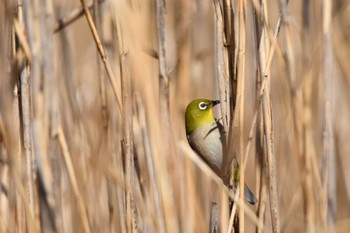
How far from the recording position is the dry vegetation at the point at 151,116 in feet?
4.47

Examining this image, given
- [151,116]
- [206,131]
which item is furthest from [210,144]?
[151,116]

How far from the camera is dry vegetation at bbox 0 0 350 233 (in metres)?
1.36

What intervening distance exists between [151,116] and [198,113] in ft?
1.24

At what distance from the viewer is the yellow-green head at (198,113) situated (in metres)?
1.91

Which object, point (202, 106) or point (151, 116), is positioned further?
point (202, 106)

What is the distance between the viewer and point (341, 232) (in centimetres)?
186

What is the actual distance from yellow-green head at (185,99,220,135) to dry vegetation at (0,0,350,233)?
1.9 inches

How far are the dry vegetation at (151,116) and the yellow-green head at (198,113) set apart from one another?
5cm

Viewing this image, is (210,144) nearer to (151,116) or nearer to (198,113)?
(198,113)

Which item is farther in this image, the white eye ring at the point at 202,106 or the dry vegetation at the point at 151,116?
the white eye ring at the point at 202,106

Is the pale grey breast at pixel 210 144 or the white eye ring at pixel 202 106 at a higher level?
the white eye ring at pixel 202 106

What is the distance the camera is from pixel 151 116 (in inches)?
61.5

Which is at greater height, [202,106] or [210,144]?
[202,106]

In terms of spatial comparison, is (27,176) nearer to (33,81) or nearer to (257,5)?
(33,81)
